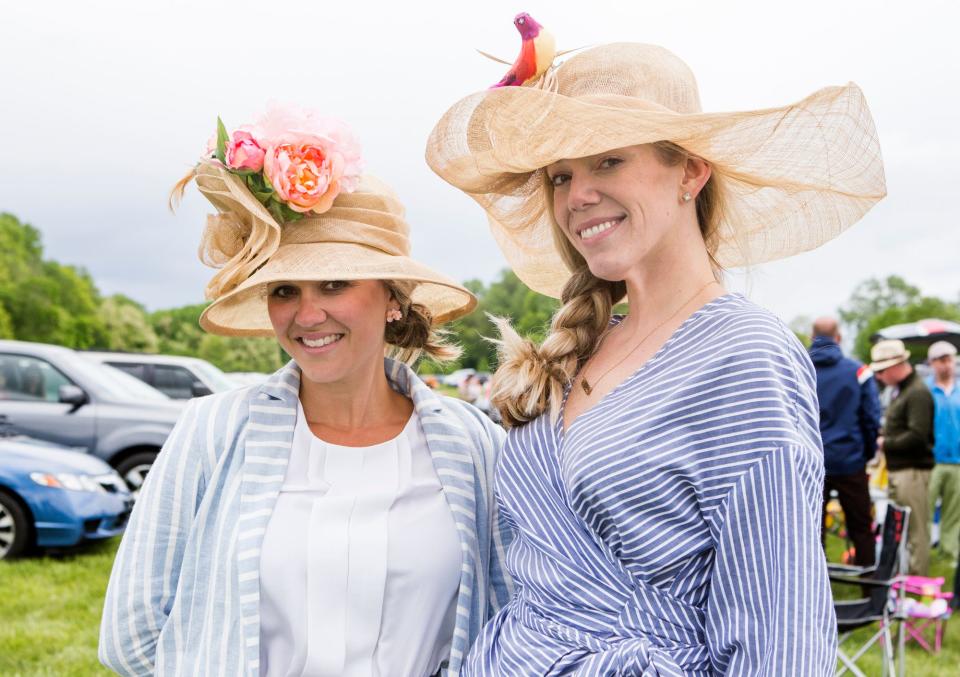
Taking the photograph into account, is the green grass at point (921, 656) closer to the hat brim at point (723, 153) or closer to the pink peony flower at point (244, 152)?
the hat brim at point (723, 153)

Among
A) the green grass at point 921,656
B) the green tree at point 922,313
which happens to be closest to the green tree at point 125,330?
the green tree at point 922,313

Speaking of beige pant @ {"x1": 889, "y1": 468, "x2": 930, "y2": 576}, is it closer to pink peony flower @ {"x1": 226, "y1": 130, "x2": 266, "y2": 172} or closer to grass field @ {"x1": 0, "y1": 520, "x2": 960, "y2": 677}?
grass field @ {"x1": 0, "y1": 520, "x2": 960, "y2": 677}

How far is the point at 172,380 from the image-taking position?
11125mm

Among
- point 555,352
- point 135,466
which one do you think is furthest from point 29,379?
point 555,352

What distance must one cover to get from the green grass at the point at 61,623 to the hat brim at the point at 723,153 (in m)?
3.57

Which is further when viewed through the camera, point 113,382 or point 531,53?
point 113,382

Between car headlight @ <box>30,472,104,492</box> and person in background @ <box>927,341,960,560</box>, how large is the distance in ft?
23.0

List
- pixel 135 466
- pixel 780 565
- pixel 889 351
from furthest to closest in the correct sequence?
1. pixel 135 466
2. pixel 889 351
3. pixel 780 565

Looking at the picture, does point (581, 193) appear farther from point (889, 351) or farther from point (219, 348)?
point (219, 348)

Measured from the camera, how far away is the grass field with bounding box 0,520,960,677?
4.52m

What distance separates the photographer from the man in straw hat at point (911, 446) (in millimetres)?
7434

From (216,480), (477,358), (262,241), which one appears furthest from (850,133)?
(477,358)

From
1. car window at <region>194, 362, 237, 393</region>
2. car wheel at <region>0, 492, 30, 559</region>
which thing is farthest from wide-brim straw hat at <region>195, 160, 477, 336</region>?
car window at <region>194, 362, 237, 393</region>

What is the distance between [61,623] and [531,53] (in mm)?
4770
